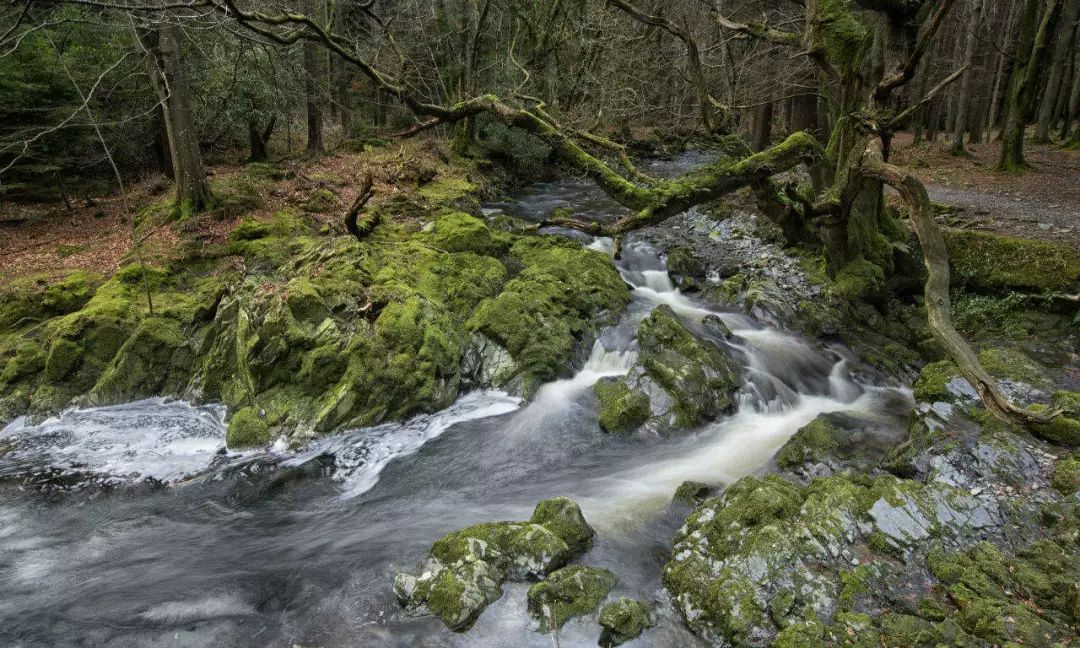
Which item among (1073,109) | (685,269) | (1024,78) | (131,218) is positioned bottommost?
(685,269)

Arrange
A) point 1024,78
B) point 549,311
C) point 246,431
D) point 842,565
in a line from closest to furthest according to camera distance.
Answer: point 842,565, point 246,431, point 549,311, point 1024,78

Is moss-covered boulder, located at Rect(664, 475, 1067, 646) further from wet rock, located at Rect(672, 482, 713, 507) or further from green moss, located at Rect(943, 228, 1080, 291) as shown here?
green moss, located at Rect(943, 228, 1080, 291)

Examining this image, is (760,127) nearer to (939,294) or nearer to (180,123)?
(939,294)

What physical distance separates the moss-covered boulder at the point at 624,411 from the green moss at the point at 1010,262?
21.1 ft

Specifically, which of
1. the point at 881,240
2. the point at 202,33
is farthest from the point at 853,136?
the point at 202,33

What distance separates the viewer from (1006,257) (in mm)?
9531

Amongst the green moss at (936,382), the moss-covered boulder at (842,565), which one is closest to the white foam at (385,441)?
the moss-covered boulder at (842,565)

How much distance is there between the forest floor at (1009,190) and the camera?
10586 mm

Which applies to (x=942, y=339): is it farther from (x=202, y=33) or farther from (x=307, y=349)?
(x=202, y=33)

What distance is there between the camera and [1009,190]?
13.6 m

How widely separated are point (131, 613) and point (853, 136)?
11.2 m

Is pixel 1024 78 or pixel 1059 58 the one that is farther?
pixel 1059 58

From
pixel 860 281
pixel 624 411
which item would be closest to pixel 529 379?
pixel 624 411

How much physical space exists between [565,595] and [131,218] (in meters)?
13.0
